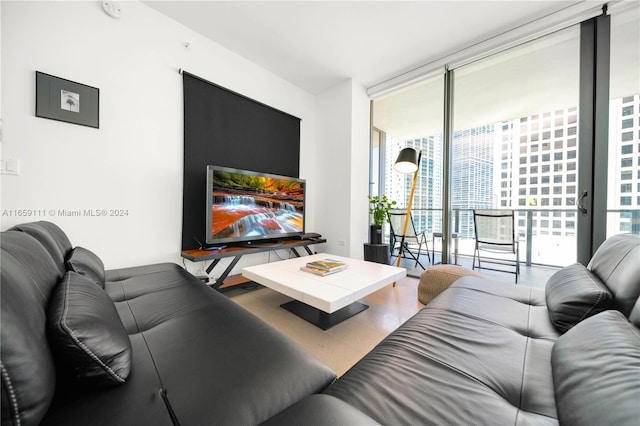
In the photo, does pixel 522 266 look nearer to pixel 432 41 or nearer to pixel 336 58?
pixel 432 41

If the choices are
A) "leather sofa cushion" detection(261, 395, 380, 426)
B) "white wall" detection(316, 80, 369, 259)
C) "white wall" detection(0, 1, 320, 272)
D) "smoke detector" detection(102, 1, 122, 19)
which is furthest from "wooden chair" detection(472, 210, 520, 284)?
"smoke detector" detection(102, 1, 122, 19)

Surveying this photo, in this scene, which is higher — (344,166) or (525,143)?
(525,143)

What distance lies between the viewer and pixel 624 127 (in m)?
2.26

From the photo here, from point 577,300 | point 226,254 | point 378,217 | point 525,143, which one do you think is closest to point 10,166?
point 226,254

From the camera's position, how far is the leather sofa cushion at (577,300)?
97 cm

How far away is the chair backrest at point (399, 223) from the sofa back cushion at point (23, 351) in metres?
3.64

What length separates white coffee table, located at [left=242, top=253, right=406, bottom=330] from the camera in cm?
158

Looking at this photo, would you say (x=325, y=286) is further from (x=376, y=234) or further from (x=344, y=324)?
(x=376, y=234)

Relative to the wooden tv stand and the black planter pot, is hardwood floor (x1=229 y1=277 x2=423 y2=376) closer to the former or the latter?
the wooden tv stand

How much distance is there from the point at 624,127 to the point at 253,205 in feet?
12.3

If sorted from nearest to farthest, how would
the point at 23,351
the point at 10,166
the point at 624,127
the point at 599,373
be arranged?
the point at 23,351, the point at 599,373, the point at 10,166, the point at 624,127

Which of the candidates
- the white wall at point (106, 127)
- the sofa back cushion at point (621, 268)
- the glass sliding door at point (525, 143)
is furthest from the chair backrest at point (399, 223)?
the white wall at point (106, 127)

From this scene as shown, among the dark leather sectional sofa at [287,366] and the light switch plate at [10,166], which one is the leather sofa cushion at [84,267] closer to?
the dark leather sectional sofa at [287,366]

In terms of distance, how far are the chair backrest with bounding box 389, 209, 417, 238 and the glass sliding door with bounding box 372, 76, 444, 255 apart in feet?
0.48
